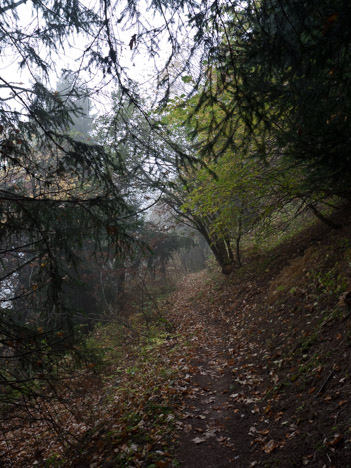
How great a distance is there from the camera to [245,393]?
5227mm

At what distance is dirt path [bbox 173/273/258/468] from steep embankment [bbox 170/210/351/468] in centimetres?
1

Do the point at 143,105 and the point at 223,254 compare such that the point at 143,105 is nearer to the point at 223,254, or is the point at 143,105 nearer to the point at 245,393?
the point at 245,393

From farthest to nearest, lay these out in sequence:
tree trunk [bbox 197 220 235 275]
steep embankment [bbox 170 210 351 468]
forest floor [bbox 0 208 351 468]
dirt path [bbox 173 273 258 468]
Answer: tree trunk [bbox 197 220 235 275]
dirt path [bbox 173 273 258 468]
forest floor [bbox 0 208 351 468]
steep embankment [bbox 170 210 351 468]

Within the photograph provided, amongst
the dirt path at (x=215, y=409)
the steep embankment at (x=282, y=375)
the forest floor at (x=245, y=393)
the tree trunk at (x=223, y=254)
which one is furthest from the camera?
the tree trunk at (x=223, y=254)

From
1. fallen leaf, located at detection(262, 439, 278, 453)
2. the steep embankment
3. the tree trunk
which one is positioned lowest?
fallen leaf, located at detection(262, 439, 278, 453)

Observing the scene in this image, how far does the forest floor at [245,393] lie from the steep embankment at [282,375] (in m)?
0.02

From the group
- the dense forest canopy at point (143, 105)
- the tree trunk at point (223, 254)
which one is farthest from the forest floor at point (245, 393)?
the tree trunk at point (223, 254)

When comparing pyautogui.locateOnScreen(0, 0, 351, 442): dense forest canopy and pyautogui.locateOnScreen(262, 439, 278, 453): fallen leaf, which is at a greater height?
pyautogui.locateOnScreen(0, 0, 351, 442): dense forest canopy

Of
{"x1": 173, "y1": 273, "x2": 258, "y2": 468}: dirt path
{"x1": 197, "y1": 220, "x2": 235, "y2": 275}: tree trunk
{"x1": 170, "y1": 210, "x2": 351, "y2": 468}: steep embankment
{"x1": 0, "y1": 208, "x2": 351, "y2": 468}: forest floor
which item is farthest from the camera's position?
{"x1": 197, "y1": 220, "x2": 235, "y2": 275}: tree trunk

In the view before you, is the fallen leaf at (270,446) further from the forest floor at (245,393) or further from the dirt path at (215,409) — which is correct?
the dirt path at (215,409)

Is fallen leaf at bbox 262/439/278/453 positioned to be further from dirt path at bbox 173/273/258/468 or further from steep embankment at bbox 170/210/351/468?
dirt path at bbox 173/273/258/468

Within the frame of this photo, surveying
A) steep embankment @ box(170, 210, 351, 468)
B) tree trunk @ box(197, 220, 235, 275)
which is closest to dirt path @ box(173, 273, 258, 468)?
steep embankment @ box(170, 210, 351, 468)

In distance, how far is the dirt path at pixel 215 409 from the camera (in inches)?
155

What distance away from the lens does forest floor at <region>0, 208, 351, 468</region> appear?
12.3 ft
